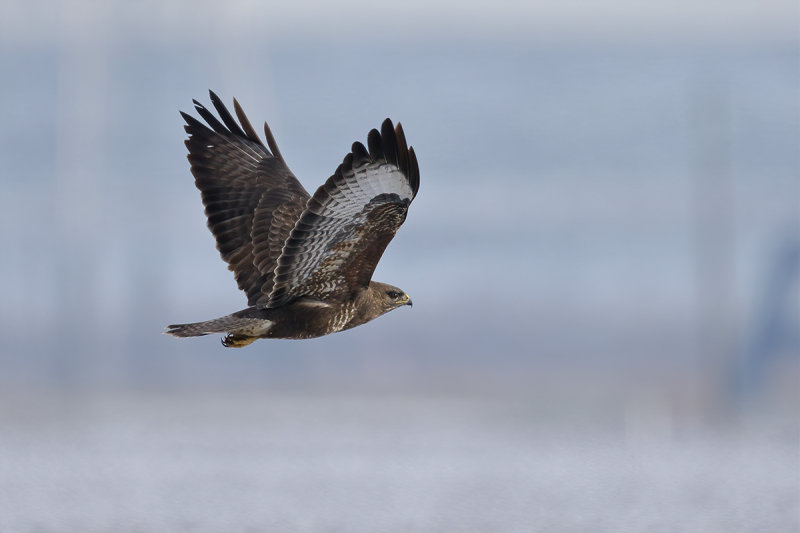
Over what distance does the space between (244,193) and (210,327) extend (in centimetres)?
153

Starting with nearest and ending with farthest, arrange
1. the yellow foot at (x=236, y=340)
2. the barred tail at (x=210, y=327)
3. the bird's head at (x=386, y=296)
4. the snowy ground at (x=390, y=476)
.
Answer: the barred tail at (x=210, y=327), the yellow foot at (x=236, y=340), the bird's head at (x=386, y=296), the snowy ground at (x=390, y=476)

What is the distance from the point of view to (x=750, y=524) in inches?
829

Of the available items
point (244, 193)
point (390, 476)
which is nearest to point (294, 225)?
point (244, 193)

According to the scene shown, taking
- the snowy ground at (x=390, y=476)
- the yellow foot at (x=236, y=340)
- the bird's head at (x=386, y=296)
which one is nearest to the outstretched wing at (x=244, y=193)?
the yellow foot at (x=236, y=340)

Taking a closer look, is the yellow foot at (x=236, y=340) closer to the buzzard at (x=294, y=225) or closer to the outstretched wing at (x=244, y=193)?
the buzzard at (x=294, y=225)

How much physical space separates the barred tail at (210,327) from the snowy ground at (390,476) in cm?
1097

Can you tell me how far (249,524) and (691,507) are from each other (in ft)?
22.5

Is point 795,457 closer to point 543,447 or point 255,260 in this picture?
point 543,447

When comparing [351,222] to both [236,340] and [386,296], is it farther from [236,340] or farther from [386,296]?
[236,340]

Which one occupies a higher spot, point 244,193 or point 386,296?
point 244,193

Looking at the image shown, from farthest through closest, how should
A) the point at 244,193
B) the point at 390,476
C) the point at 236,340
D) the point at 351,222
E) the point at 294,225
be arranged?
the point at 390,476
the point at 244,193
the point at 294,225
the point at 236,340
the point at 351,222

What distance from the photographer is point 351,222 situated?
9.56 metres

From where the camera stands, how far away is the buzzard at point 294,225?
9359 millimetres

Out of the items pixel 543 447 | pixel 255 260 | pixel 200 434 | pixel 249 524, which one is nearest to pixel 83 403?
pixel 200 434
